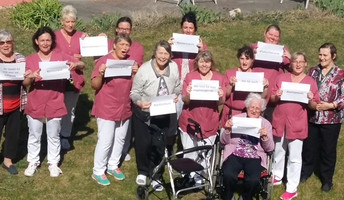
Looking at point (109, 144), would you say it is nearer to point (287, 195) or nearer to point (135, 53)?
point (135, 53)

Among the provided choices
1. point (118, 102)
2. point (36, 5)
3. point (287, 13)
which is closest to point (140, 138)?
point (118, 102)

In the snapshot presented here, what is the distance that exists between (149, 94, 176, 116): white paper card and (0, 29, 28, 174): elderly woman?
170cm

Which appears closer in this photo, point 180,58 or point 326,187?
point 326,187

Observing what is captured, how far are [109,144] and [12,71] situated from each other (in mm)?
1617

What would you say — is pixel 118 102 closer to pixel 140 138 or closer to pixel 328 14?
pixel 140 138

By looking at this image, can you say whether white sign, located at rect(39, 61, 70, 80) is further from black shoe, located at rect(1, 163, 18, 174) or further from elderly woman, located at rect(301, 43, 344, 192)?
elderly woman, located at rect(301, 43, 344, 192)

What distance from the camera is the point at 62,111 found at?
7.14 meters

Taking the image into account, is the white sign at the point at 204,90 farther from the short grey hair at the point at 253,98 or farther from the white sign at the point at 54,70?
the white sign at the point at 54,70

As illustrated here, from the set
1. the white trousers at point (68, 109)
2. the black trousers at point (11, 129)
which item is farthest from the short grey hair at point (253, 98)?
the black trousers at point (11, 129)

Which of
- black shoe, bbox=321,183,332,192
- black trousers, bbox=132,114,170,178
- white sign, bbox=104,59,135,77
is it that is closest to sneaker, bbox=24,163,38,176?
black trousers, bbox=132,114,170,178

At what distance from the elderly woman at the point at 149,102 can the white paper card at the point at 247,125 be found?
2.78 feet

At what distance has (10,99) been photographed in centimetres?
698

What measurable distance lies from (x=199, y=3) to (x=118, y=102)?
31.8 ft

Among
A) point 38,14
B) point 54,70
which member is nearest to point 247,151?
point 54,70
